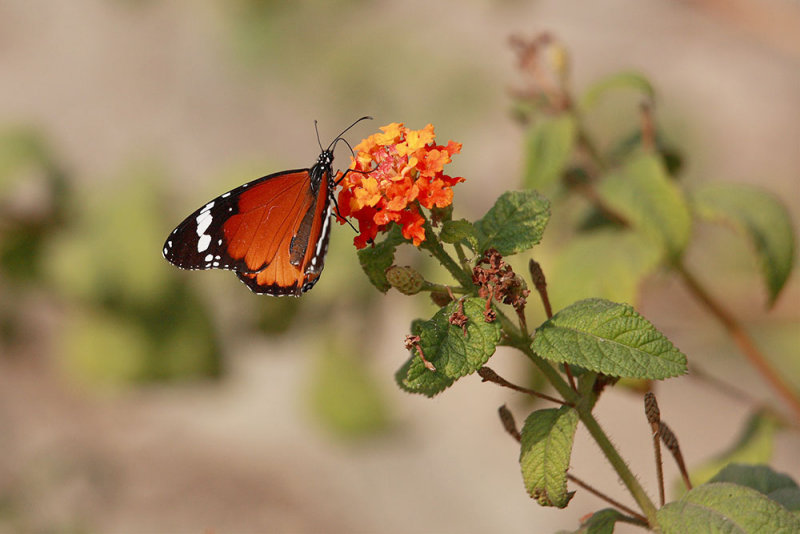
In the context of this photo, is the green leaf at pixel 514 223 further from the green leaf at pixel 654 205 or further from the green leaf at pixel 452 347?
the green leaf at pixel 654 205

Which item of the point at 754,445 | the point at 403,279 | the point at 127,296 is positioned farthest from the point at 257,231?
the point at 127,296

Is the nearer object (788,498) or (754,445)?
Answer: (788,498)

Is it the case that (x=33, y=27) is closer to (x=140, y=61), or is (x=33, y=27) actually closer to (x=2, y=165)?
(x=140, y=61)

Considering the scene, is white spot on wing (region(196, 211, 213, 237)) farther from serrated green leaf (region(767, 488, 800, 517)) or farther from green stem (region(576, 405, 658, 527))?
serrated green leaf (region(767, 488, 800, 517))

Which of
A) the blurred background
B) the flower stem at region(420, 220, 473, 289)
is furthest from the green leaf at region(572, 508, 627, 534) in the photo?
the blurred background

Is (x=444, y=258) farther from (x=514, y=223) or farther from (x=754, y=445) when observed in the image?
(x=754, y=445)

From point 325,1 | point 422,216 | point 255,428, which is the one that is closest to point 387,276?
point 422,216
